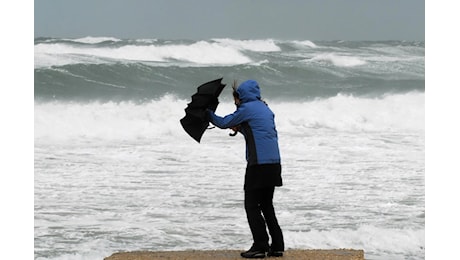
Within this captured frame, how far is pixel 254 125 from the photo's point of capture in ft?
26.0

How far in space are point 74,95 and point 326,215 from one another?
37.3ft

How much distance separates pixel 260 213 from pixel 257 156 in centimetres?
54

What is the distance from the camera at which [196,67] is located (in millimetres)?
24891

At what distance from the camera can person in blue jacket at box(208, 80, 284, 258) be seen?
25.8 feet

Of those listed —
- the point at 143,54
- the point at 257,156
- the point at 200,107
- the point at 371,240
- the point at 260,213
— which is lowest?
the point at 371,240

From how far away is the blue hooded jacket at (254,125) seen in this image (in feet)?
25.8

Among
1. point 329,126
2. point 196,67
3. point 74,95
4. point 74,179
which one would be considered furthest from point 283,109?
point 74,179

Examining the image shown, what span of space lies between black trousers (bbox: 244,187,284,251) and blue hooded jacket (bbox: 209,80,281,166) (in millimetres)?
282

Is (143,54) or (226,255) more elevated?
(143,54)

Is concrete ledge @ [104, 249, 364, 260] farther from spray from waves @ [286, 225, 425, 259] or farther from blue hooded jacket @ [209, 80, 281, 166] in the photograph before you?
spray from waves @ [286, 225, 425, 259]

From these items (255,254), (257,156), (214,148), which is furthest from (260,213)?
(214,148)

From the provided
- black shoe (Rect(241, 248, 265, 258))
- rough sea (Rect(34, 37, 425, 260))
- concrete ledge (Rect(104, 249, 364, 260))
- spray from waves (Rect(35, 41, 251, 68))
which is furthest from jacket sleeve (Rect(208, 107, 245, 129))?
spray from waves (Rect(35, 41, 251, 68))

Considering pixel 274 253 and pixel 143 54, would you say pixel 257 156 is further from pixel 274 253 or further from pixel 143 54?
pixel 143 54

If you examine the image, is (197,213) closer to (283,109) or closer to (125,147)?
(125,147)
